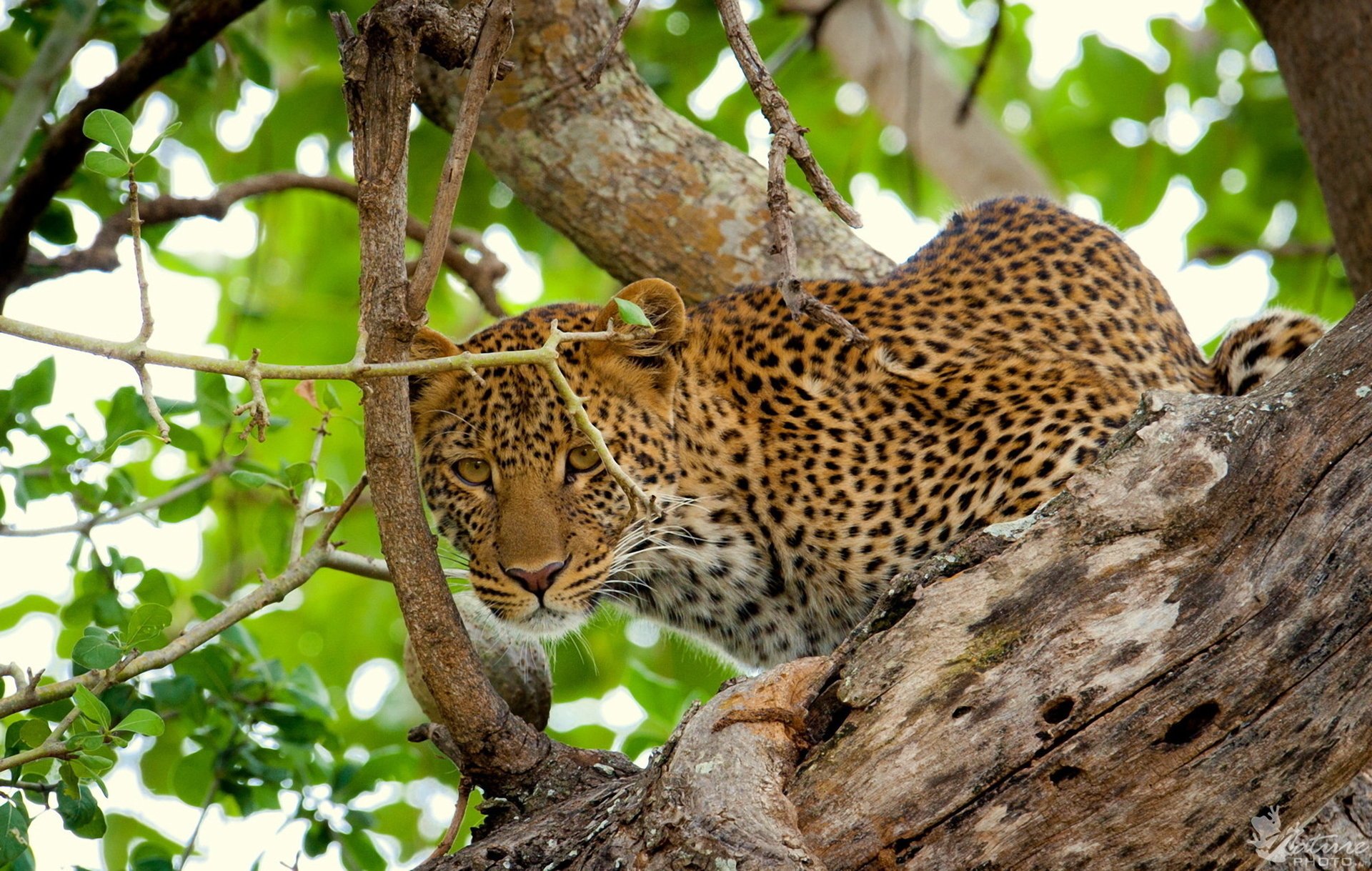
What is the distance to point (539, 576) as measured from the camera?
5.27m

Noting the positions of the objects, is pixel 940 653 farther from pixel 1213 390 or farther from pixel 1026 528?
pixel 1213 390

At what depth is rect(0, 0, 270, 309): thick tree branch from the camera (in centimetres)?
539

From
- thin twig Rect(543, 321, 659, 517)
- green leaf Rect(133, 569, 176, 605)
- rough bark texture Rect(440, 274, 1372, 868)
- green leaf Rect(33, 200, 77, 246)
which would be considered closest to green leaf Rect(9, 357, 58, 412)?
green leaf Rect(133, 569, 176, 605)

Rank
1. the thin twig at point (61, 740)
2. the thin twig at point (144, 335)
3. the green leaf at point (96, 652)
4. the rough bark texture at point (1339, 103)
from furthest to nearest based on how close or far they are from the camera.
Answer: the rough bark texture at point (1339, 103) < the green leaf at point (96, 652) < the thin twig at point (61, 740) < the thin twig at point (144, 335)

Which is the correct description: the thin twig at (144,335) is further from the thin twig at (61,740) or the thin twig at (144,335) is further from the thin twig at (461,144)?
the thin twig at (61,740)

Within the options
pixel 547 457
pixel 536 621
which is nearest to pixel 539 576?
pixel 536 621

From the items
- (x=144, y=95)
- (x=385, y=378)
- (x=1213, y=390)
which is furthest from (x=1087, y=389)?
(x=144, y=95)

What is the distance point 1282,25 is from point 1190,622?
3962 mm

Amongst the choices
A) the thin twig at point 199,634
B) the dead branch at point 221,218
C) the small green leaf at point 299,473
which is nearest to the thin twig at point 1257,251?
the dead branch at point 221,218

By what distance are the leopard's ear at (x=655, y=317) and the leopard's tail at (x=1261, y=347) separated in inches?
85.9

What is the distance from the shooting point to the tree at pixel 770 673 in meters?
3.43

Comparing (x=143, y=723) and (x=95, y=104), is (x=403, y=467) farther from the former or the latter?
(x=95, y=104)

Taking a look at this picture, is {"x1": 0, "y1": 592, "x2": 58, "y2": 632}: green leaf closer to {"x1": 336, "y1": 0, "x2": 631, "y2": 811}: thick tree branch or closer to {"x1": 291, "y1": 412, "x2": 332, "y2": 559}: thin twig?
{"x1": 291, "y1": 412, "x2": 332, "y2": 559}: thin twig

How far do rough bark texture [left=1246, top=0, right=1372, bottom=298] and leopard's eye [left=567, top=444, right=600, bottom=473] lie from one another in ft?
10.9
